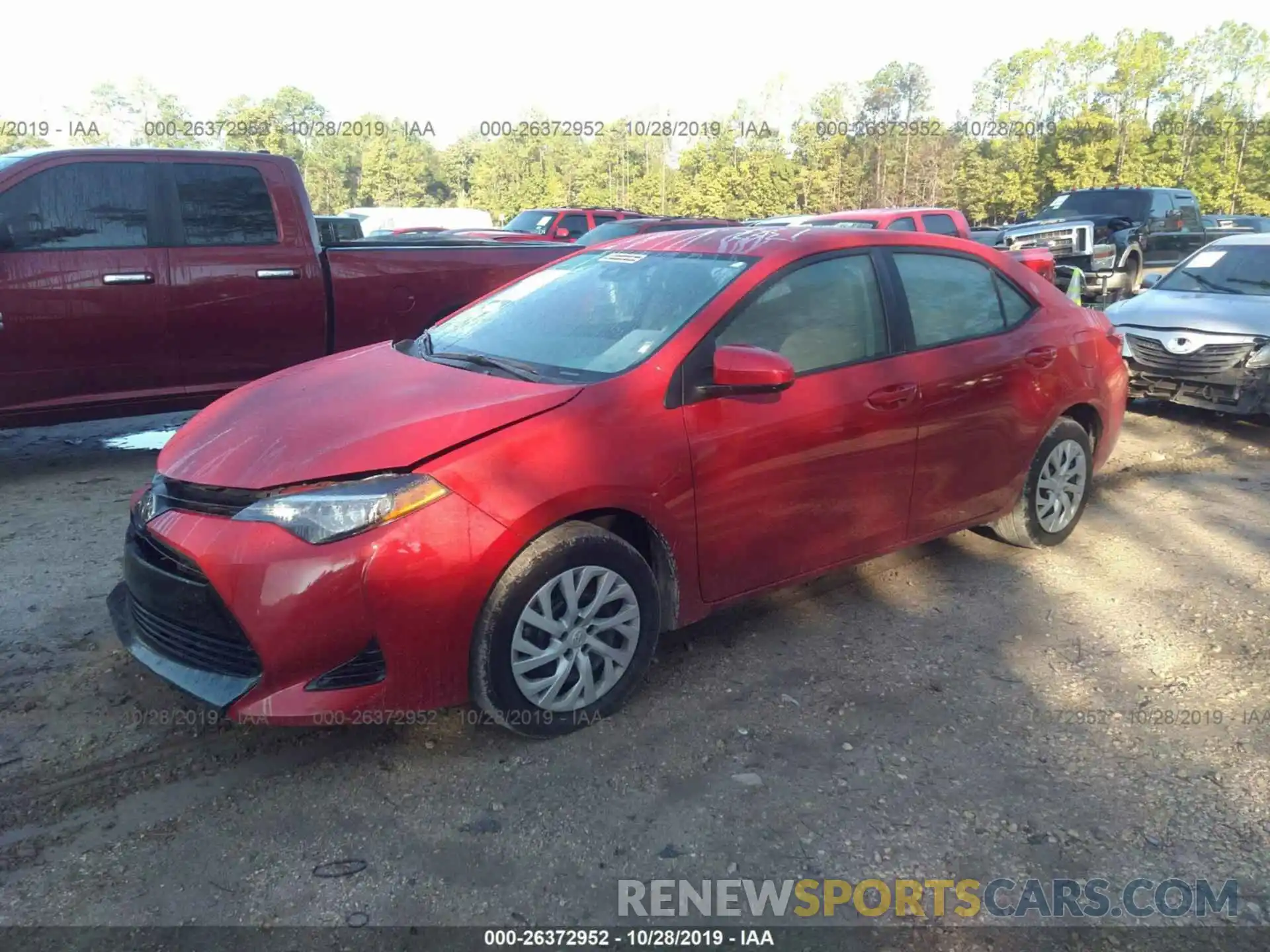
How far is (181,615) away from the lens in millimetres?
3010

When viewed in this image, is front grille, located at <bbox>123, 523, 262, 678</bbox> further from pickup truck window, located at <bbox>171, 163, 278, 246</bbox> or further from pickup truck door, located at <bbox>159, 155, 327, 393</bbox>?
pickup truck window, located at <bbox>171, 163, 278, 246</bbox>

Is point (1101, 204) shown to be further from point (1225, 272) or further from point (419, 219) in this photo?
point (419, 219)

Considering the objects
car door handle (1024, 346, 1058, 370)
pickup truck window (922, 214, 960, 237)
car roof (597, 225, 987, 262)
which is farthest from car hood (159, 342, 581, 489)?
pickup truck window (922, 214, 960, 237)

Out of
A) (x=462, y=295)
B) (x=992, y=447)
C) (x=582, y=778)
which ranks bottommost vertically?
(x=582, y=778)

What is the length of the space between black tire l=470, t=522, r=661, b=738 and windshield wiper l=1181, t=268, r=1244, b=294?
7349mm

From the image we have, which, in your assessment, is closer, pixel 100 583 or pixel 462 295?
pixel 100 583

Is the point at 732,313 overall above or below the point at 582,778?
above

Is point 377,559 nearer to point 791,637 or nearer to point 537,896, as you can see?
point 537,896

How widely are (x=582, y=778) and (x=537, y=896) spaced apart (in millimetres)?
540

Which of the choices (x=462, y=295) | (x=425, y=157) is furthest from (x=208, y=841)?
(x=425, y=157)

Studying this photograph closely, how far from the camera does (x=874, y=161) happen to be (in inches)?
1644

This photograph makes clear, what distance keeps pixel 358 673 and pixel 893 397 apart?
7.81 ft

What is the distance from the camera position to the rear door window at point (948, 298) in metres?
4.27

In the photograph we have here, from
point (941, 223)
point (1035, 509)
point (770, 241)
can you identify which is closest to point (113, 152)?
point (770, 241)
